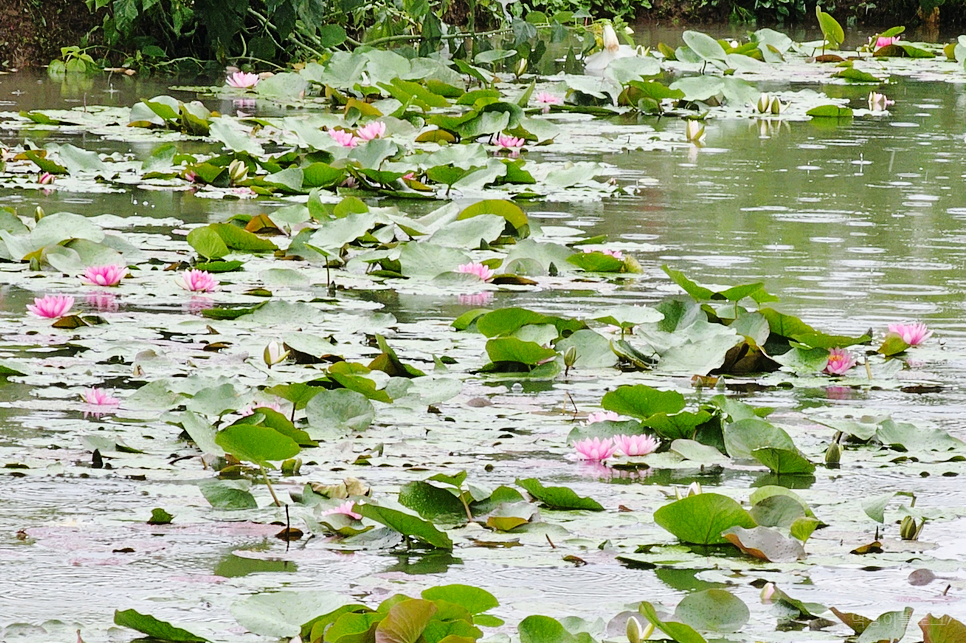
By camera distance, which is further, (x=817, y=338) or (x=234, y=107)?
(x=234, y=107)

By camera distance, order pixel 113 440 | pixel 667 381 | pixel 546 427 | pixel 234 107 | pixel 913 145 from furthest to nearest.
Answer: pixel 234 107 → pixel 913 145 → pixel 667 381 → pixel 546 427 → pixel 113 440

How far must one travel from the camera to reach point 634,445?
2.03 metres

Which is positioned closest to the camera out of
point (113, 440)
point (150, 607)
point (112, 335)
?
point (150, 607)

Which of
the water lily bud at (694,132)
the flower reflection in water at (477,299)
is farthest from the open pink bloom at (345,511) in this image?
the water lily bud at (694,132)

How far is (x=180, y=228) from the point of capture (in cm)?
373

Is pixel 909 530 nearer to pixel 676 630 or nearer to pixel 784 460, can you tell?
pixel 784 460

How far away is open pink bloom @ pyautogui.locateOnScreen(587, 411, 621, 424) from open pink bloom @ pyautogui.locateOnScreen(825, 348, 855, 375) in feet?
1.54

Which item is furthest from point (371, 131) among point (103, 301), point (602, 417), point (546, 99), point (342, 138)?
point (602, 417)

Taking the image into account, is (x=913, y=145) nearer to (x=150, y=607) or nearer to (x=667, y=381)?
(x=667, y=381)

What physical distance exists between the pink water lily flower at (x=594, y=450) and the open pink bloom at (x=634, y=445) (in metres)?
0.01

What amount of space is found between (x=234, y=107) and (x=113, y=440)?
179 inches

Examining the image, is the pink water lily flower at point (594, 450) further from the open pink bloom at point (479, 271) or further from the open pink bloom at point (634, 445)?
the open pink bloom at point (479, 271)

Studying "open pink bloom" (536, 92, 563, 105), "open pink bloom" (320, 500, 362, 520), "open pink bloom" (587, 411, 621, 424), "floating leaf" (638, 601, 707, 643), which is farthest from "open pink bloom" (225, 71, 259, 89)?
"floating leaf" (638, 601, 707, 643)

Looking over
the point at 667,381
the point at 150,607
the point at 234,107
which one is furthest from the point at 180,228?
the point at 234,107
